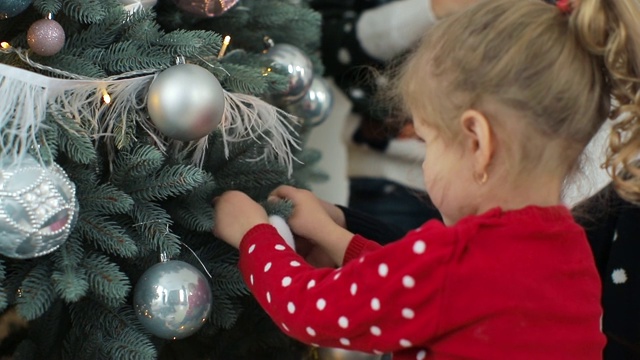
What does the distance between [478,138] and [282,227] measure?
0.25 m

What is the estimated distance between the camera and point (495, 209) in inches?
29.5

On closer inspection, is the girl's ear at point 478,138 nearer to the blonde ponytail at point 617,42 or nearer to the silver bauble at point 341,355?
the blonde ponytail at point 617,42

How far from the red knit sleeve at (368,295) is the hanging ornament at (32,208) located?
0.66 feet

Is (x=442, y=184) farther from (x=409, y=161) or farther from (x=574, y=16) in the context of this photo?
(x=409, y=161)

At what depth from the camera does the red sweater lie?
727 millimetres

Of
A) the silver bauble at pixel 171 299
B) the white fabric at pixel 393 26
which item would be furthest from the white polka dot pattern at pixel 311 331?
the white fabric at pixel 393 26

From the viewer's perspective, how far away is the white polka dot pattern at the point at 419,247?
28.6 inches

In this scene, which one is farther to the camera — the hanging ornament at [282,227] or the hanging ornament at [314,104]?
the hanging ornament at [314,104]

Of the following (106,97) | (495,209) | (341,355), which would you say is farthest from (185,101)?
(341,355)

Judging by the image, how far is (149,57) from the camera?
0.83 m

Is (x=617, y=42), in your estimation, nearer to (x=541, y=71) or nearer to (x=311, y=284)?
(x=541, y=71)

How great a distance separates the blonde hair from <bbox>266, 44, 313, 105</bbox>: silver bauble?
0.87 ft

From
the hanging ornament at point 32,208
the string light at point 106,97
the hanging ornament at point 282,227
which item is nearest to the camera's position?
the hanging ornament at point 32,208

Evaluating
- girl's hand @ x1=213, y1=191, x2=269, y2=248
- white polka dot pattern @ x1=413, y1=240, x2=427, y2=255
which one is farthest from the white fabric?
white polka dot pattern @ x1=413, y1=240, x2=427, y2=255
